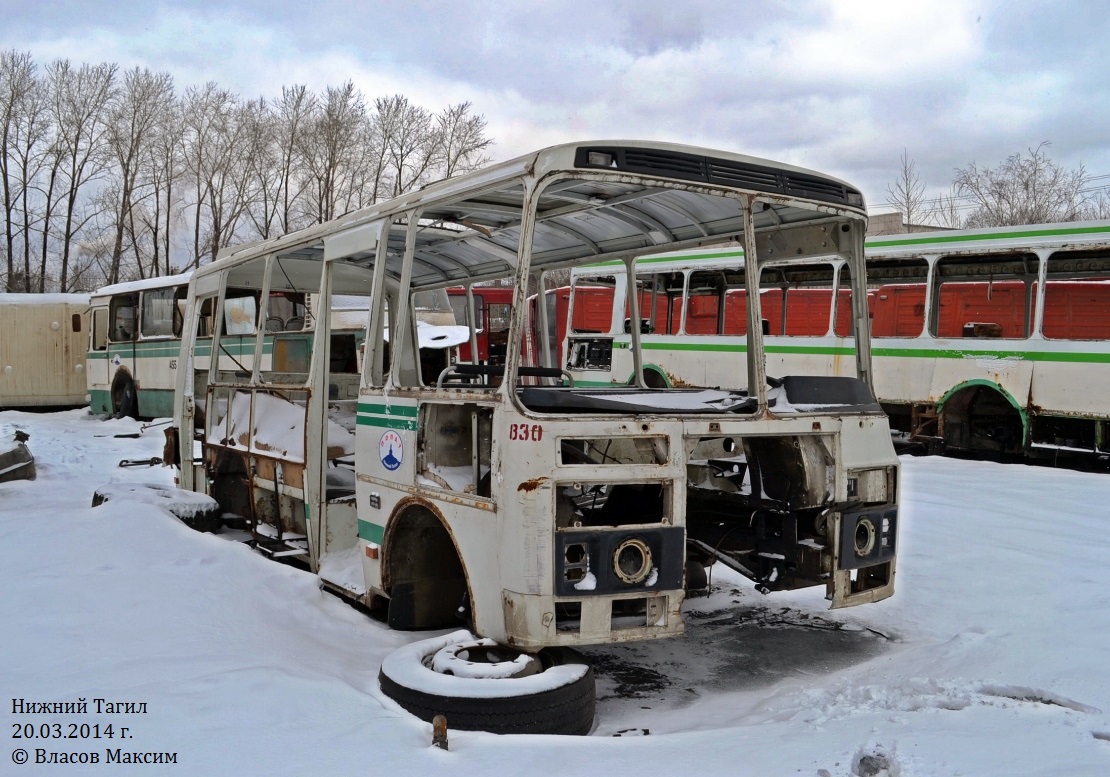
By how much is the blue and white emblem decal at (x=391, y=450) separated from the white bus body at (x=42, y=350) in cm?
2081

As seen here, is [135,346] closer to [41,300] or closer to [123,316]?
[123,316]

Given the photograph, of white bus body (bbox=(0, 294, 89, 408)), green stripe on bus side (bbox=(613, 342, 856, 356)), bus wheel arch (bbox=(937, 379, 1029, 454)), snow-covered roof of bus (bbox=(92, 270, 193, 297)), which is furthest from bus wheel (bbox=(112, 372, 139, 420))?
bus wheel arch (bbox=(937, 379, 1029, 454))

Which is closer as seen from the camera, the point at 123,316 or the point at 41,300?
the point at 123,316

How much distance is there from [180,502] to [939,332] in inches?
436

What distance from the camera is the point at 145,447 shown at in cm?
1546

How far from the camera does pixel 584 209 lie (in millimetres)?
5191

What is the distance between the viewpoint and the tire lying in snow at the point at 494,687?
374cm

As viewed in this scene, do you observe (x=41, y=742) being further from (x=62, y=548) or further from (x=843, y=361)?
(x=843, y=361)

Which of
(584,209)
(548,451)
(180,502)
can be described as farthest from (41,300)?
(548,451)

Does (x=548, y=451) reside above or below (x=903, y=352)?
below

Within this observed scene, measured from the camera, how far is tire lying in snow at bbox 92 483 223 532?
6.98 meters

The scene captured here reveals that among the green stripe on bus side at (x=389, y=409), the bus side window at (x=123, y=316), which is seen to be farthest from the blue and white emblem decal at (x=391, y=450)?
the bus side window at (x=123, y=316)

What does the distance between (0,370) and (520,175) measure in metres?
23.5

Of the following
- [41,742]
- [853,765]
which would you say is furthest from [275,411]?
[853,765]
